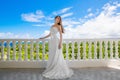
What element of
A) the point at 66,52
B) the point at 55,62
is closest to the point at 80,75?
the point at 55,62

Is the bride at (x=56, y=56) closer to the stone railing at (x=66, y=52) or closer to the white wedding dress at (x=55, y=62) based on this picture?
the white wedding dress at (x=55, y=62)

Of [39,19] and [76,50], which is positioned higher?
[39,19]

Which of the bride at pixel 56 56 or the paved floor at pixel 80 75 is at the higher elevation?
the bride at pixel 56 56

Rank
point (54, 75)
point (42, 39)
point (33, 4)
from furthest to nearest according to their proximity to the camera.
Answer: point (33, 4) → point (42, 39) → point (54, 75)

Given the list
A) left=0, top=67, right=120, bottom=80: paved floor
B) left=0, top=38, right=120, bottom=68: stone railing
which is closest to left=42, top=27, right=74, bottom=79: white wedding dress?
left=0, top=67, right=120, bottom=80: paved floor

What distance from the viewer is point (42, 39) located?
7.17 m

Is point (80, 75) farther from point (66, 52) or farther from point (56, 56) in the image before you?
point (66, 52)

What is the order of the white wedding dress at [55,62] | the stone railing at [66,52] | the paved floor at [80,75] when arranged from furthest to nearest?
the stone railing at [66,52] → the white wedding dress at [55,62] → the paved floor at [80,75]

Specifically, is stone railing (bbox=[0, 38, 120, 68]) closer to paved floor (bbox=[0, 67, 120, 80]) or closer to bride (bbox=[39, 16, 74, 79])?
paved floor (bbox=[0, 67, 120, 80])

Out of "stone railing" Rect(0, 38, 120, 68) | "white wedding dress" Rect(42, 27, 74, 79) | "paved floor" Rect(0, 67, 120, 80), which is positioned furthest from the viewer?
"stone railing" Rect(0, 38, 120, 68)

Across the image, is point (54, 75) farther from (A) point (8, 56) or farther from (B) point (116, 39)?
(B) point (116, 39)

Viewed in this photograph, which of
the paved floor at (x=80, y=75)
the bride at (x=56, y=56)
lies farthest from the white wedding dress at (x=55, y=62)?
the paved floor at (x=80, y=75)

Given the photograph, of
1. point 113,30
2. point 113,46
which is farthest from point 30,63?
point 113,30

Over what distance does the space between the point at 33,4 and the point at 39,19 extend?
130 cm
